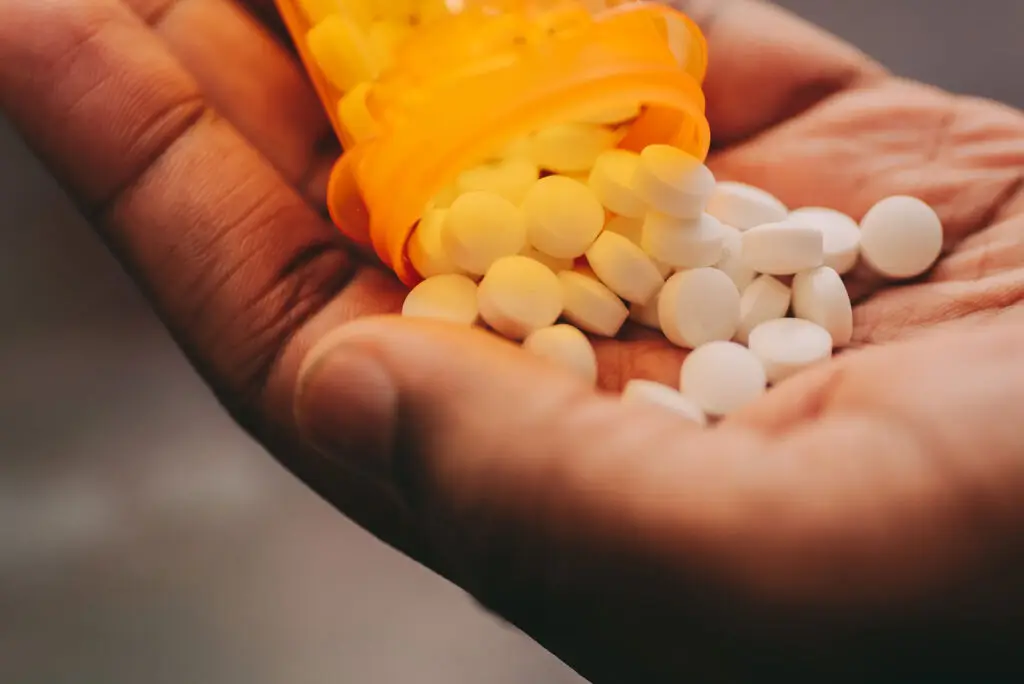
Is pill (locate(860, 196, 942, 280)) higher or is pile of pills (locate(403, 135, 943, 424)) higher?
pile of pills (locate(403, 135, 943, 424))

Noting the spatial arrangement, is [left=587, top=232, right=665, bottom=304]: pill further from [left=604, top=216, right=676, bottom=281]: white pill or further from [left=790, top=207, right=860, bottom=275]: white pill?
[left=790, top=207, right=860, bottom=275]: white pill

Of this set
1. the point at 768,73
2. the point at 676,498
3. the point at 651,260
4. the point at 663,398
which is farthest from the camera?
the point at 768,73

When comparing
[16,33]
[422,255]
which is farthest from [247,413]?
[16,33]

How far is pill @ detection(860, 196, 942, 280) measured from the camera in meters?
0.60

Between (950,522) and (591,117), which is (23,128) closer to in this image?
(591,117)

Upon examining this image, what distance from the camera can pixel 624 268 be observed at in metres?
0.57

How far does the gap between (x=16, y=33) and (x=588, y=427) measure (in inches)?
17.0

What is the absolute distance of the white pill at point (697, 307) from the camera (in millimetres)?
560

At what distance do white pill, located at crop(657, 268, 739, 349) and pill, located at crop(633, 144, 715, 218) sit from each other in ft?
0.14

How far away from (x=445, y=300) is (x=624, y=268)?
0.11 meters

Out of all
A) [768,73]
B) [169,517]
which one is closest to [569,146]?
[768,73]

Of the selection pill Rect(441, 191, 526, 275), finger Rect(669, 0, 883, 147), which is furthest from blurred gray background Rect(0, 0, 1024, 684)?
pill Rect(441, 191, 526, 275)

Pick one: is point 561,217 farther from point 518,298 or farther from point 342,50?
point 342,50

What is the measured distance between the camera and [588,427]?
14.5 inches
